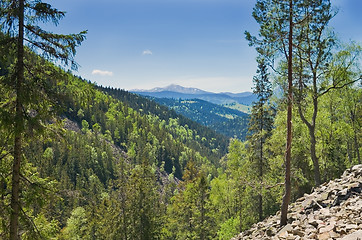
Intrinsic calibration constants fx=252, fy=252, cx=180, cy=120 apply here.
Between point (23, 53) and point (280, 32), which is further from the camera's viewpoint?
point (280, 32)

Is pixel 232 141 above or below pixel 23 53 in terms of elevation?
below

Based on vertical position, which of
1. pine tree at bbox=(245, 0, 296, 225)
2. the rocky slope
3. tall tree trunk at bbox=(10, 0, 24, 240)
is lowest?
the rocky slope

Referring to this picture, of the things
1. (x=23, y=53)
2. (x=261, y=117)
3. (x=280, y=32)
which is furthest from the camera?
(x=261, y=117)

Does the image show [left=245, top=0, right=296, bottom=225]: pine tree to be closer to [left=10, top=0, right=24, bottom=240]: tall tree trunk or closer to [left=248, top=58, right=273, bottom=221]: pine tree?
[left=10, top=0, right=24, bottom=240]: tall tree trunk

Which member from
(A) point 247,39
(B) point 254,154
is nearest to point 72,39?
(A) point 247,39

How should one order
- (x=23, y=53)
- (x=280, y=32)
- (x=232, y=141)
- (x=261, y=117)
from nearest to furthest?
(x=23, y=53) → (x=280, y=32) → (x=261, y=117) → (x=232, y=141)

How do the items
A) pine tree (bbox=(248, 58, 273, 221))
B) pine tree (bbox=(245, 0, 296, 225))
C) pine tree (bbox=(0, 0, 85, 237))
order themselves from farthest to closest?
pine tree (bbox=(248, 58, 273, 221)) → pine tree (bbox=(245, 0, 296, 225)) → pine tree (bbox=(0, 0, 85, 237))

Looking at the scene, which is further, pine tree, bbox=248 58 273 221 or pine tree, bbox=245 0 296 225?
pine tree, bbox=248 58 273 221

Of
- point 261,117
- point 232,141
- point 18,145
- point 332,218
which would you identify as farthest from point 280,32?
point 232,141

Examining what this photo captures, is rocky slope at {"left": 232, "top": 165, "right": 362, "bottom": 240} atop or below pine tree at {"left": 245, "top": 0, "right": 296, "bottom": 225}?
below

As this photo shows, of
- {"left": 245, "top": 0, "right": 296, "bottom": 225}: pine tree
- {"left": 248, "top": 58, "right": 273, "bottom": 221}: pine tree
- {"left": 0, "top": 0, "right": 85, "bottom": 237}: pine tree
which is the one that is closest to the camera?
{"left": 0, "top": 0, "right": 85, "bottom": 237}: pine tree

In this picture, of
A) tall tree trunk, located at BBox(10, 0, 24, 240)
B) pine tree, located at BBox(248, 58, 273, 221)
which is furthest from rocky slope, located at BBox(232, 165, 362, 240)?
pine tree, located at BBox(248, 58, 273, 221)

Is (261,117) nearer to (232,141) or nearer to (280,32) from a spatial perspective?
(232,141)

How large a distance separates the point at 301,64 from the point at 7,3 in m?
Answer: 14.6
